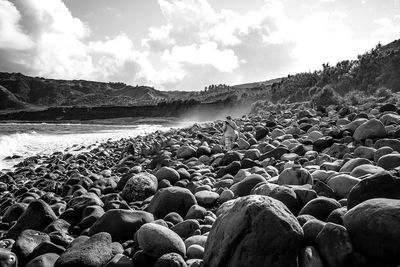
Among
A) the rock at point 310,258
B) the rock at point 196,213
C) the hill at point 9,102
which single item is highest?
the hill at point 9,102

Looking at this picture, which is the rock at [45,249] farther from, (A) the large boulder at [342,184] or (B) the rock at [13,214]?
(A) the large boulder at [342,184]

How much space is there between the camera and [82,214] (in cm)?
479

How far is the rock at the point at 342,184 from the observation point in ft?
11.7

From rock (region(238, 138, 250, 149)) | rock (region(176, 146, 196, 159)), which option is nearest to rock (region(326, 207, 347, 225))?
rock (region(238, 138, 250, 149))

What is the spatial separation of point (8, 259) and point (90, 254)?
0.94 metres

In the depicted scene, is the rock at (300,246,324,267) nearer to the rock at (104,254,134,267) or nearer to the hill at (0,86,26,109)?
the rock at (104,254,134,267)

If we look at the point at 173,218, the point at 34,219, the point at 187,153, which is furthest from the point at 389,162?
the point at 187,153

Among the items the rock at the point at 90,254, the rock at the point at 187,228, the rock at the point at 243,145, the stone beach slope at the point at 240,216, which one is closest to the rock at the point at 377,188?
the stone beach slope at the point at 240,216

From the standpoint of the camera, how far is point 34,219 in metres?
4.60

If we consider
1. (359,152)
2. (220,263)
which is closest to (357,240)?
(220,263)

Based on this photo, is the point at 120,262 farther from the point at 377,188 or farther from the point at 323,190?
the point at 377,188

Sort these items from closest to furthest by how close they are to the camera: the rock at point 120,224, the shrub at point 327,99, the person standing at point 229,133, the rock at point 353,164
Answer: the rock at point 120,224, the rock at point 353,164, the person standing at point 229,133, the shrub at point 327,99

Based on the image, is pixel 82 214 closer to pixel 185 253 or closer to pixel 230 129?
pixel 185 253

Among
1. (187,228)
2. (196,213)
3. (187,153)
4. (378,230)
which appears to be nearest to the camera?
(378,230)
